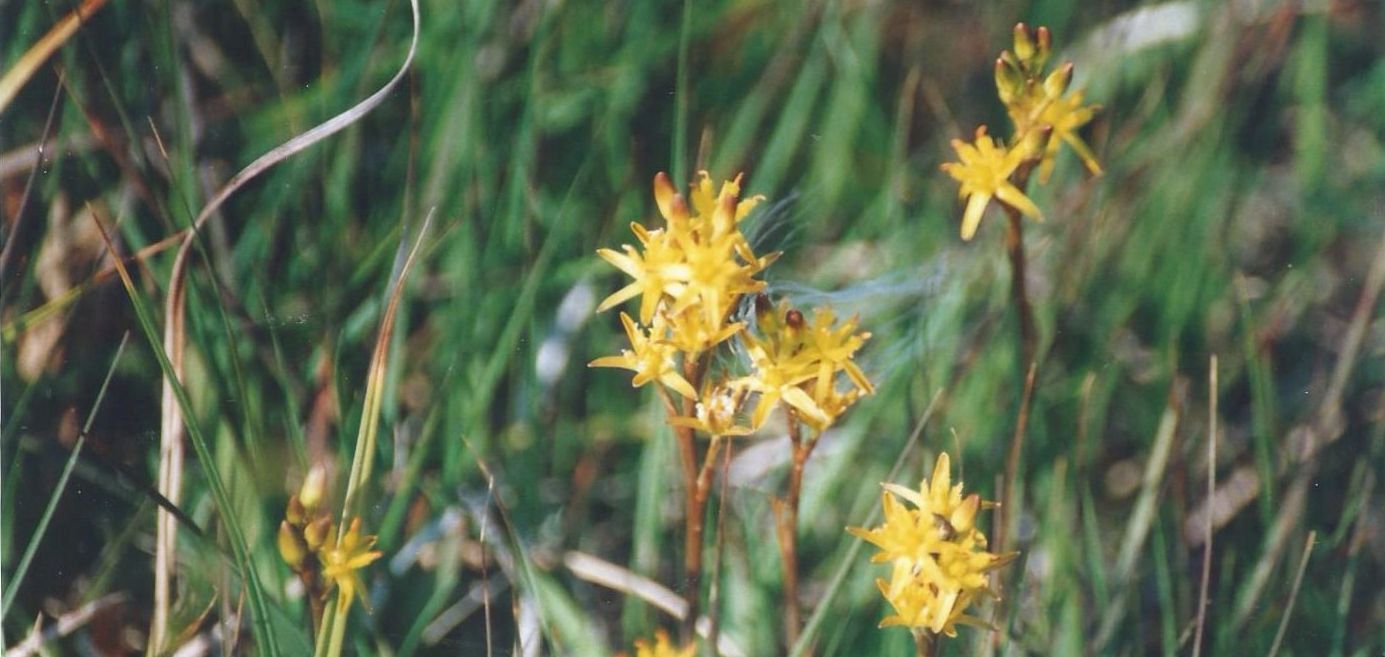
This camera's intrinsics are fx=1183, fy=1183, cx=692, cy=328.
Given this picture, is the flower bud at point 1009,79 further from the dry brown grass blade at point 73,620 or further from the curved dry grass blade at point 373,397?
the dry brown grass blade at point 73,620

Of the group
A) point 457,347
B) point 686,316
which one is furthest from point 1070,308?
point 457,347

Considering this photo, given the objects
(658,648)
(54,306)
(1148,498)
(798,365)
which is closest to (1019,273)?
(798,365)

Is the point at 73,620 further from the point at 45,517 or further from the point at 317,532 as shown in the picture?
the point at 317,532

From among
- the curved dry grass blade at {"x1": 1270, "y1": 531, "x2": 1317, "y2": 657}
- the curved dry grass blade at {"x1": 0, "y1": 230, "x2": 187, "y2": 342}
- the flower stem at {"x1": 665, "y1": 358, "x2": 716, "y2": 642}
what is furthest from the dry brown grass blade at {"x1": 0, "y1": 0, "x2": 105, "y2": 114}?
the curved dry grass blade at {"x1": 1270, "y1": 531, "x2": 1317, "y2": 657}

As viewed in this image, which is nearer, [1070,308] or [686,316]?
[686,316]

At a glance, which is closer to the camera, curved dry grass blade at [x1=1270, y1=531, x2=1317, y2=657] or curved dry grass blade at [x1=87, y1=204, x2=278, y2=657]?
curved dry grass blade at [x1=87, y1=204, x2=278, y2=657]

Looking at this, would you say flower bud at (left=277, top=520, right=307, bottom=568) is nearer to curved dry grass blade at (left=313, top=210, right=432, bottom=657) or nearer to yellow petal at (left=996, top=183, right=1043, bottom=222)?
curved dry grass blade at (left=313, top=210, right=432, bottom=657)

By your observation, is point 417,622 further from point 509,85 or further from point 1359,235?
point 1359,235
